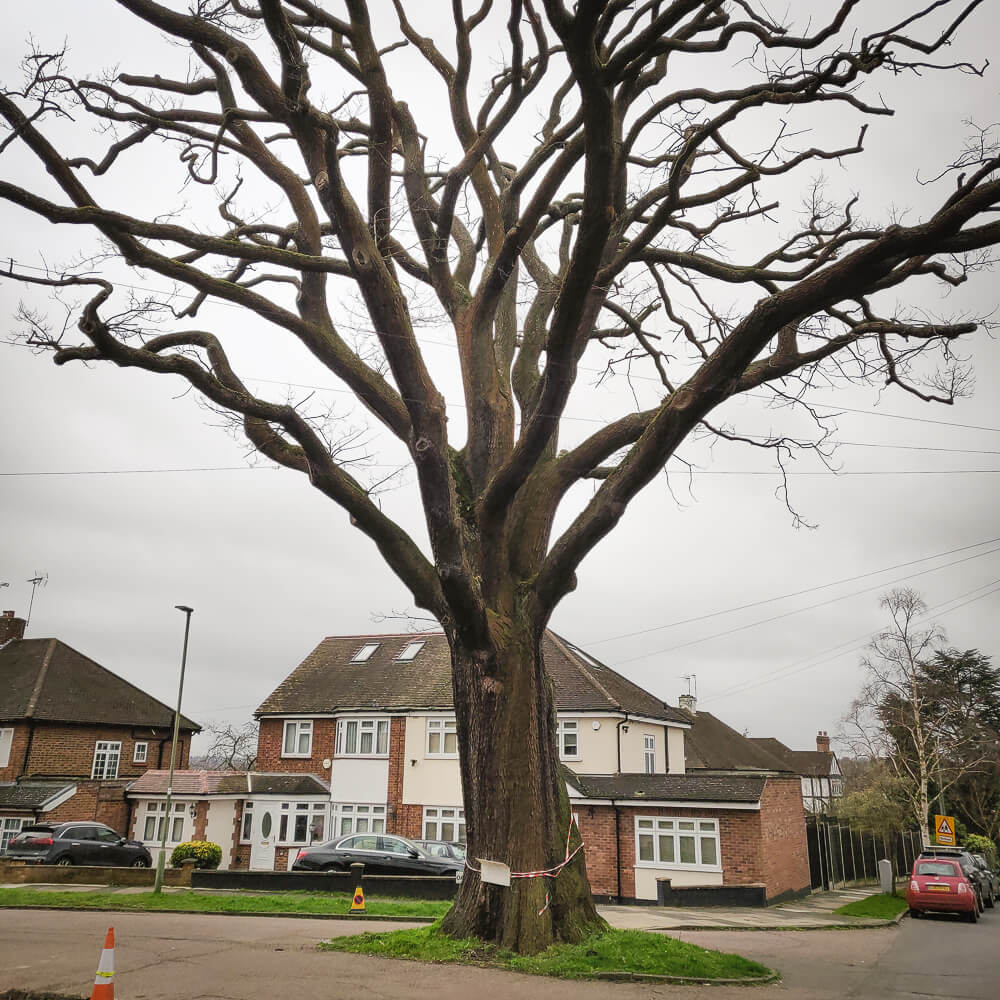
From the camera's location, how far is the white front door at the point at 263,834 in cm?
2930

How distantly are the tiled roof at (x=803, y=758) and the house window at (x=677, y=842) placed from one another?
38147mm

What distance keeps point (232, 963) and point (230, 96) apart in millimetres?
9283

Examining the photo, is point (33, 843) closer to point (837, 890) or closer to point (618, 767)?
point (618, 767)

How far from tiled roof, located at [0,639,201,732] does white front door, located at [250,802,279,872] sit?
9.01 meters

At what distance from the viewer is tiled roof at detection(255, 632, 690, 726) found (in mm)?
29344

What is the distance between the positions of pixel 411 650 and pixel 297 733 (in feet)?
17.2

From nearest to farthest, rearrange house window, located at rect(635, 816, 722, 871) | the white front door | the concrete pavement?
the concrete pavement
house window, located at rect(635, 816, 722, 871)
the white front door

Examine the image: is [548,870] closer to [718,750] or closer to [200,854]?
[200,854]

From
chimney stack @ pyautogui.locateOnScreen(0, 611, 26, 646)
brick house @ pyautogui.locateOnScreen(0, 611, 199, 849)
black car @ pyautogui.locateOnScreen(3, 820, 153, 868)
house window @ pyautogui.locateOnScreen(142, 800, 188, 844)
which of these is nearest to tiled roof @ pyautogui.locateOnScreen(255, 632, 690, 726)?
house window @ pyautogui.locateOnScreen(142, 800, 188, 844)

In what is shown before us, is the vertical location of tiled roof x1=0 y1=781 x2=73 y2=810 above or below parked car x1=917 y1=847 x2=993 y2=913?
above

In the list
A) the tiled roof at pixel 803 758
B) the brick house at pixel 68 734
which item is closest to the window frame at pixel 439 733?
the brick house at pixel 68 734

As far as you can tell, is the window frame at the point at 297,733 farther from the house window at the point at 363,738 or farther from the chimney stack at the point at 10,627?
the chimney stack at the point at 10,627

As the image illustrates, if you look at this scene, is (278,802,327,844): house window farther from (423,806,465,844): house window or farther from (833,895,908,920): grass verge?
(833,895,908,920): grass verge

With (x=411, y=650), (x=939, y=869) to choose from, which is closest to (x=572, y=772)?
(x=939, y=869)
